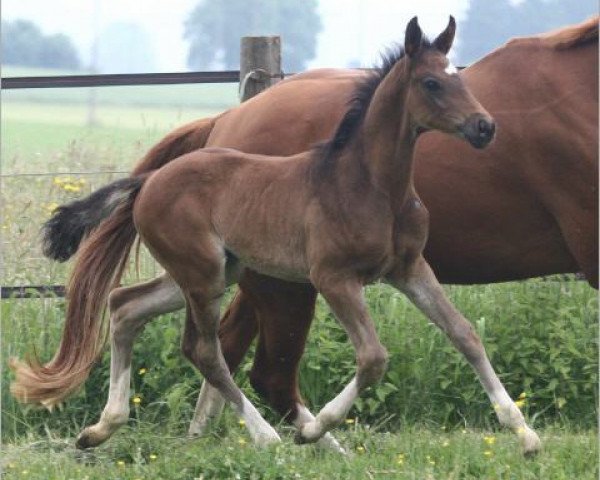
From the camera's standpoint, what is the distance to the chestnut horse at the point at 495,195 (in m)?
5.08

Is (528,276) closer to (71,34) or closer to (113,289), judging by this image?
(113,289)

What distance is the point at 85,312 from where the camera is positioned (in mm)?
5402

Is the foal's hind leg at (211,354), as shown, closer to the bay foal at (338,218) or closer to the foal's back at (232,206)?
the bay foal at (338,218)

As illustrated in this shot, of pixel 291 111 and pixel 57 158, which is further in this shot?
pixel 57 158

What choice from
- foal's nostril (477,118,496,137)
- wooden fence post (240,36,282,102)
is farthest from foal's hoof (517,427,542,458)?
wooden fence post (240,36,282,102)

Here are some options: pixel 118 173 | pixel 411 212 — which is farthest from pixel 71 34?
pixel 411 212

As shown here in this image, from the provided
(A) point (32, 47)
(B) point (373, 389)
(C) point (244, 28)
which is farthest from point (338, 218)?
(C) point (244, 28)

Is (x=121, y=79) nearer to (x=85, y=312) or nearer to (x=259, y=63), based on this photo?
(x=259, y=63)

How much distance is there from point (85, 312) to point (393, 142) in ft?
5.39

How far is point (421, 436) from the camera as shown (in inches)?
203

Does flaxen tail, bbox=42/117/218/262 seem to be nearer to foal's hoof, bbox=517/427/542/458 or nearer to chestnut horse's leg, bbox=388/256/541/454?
chestnut horse's leg, bbox=388/256/541/454

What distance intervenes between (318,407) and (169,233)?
4.93 feet

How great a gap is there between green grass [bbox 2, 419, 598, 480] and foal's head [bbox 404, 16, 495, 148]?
3.57ft

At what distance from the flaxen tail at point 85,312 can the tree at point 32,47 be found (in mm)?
30659
